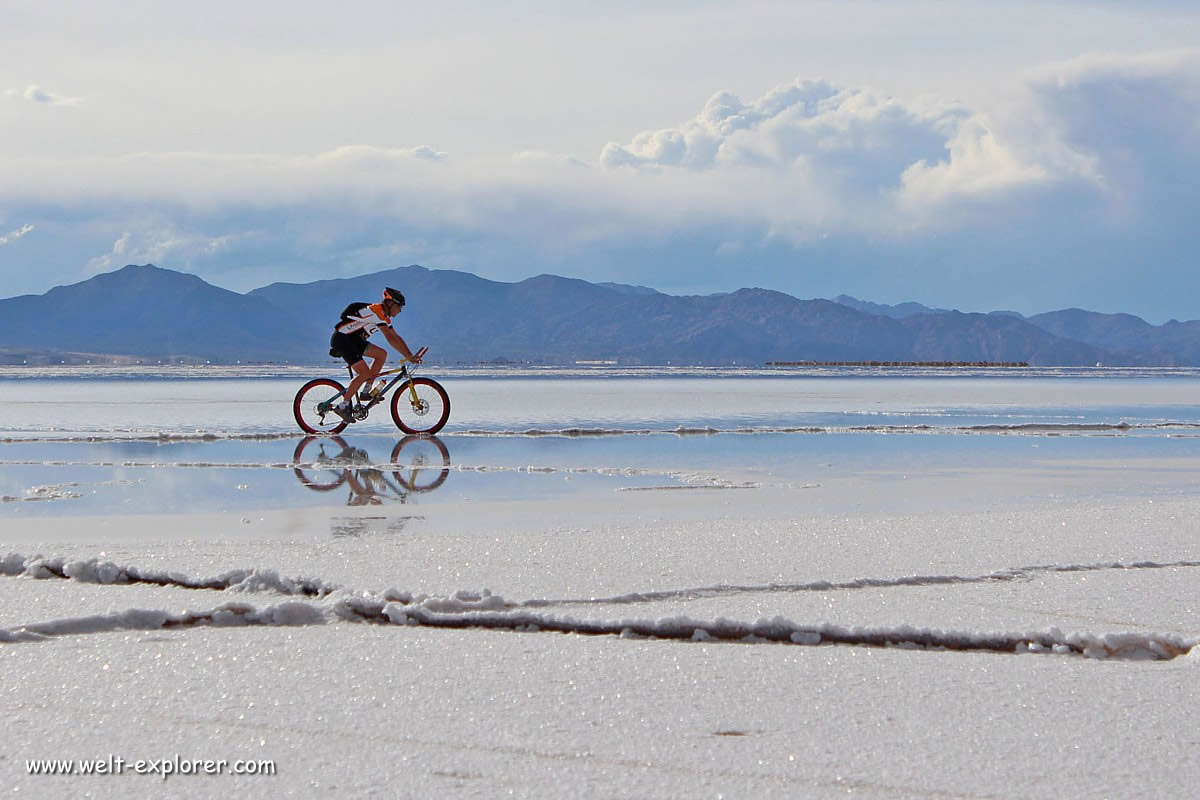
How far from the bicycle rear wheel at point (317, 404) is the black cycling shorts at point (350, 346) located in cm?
43

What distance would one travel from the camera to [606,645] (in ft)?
14.4

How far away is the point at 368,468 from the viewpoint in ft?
40.6

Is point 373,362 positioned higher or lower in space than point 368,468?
higher

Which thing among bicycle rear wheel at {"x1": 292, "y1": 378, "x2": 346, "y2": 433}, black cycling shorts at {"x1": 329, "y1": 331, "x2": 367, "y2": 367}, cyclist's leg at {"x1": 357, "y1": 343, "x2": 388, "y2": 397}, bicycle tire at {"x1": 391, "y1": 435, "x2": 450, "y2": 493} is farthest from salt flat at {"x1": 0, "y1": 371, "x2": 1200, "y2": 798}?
cyclist's leg at {"x1": 357, "y1": 343, "x2": 388, "y2": 397}

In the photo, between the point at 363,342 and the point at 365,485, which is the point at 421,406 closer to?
the point at 363,342

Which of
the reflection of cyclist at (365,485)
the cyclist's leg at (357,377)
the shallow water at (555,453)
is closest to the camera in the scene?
the reflection of cyclist at (365,485)

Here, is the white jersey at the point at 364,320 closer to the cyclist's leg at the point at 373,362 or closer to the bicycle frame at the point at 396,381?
the cyclist's leg at the point at 373,362

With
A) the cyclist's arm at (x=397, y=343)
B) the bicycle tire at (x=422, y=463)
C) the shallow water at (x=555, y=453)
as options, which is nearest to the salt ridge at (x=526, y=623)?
the shallow water at (x=555, y=453)

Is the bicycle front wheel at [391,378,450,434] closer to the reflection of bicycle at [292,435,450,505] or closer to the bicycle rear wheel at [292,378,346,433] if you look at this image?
the bicycle rear wheel at [292,378,346,433]

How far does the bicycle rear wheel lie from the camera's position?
17.2 meters

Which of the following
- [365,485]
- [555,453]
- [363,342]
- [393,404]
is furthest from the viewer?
[393,404]

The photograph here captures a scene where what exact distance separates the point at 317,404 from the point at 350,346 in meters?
1.10

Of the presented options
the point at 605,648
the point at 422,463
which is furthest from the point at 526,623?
the point at 422,463

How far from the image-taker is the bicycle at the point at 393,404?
1727 centimetres
